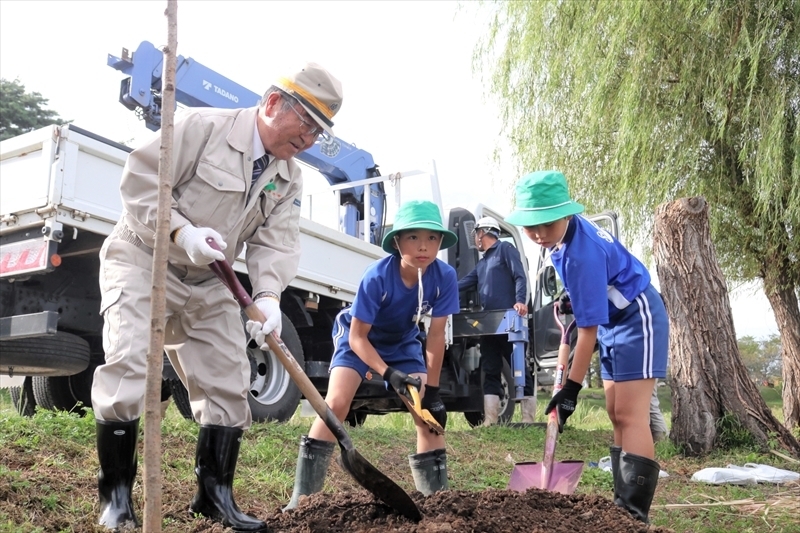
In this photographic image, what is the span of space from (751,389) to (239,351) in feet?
16.8

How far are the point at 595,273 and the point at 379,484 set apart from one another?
1320 mm

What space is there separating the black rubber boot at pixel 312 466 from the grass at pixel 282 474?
148 mm

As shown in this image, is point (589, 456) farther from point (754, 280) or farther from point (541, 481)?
point (754, 280)

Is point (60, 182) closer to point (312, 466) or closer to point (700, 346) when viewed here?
point (312, 466)

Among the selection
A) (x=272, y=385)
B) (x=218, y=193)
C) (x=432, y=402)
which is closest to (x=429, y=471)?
(x=432, y=402)

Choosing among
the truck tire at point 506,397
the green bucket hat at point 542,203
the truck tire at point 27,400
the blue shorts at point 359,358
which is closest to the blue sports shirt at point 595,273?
the green bucket hat at point 542,203

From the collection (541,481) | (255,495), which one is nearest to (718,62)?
(541,481)

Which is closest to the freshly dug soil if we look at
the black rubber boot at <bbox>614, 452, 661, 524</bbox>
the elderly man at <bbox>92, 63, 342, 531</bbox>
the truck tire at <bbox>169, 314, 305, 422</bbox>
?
the elderly man at <bbox>92, 63, 342, 531</bbox>

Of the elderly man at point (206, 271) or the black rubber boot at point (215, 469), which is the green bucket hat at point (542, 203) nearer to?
the elderly man at point (206, 271)

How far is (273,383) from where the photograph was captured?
20.7 ft

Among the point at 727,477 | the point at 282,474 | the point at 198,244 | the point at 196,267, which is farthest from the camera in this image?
the point at 727,477

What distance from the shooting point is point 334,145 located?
32.0 feet

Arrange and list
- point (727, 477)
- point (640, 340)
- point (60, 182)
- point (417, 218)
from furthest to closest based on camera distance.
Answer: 1. point (727, 477)
2. point (60, 182)
3. point (417, 218)
4. point (640, 340)

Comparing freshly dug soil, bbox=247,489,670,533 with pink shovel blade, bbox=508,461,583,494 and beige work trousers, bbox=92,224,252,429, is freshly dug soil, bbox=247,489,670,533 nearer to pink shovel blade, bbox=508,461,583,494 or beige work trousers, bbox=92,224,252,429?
beige work trousers, bbox=92,224,252,429
